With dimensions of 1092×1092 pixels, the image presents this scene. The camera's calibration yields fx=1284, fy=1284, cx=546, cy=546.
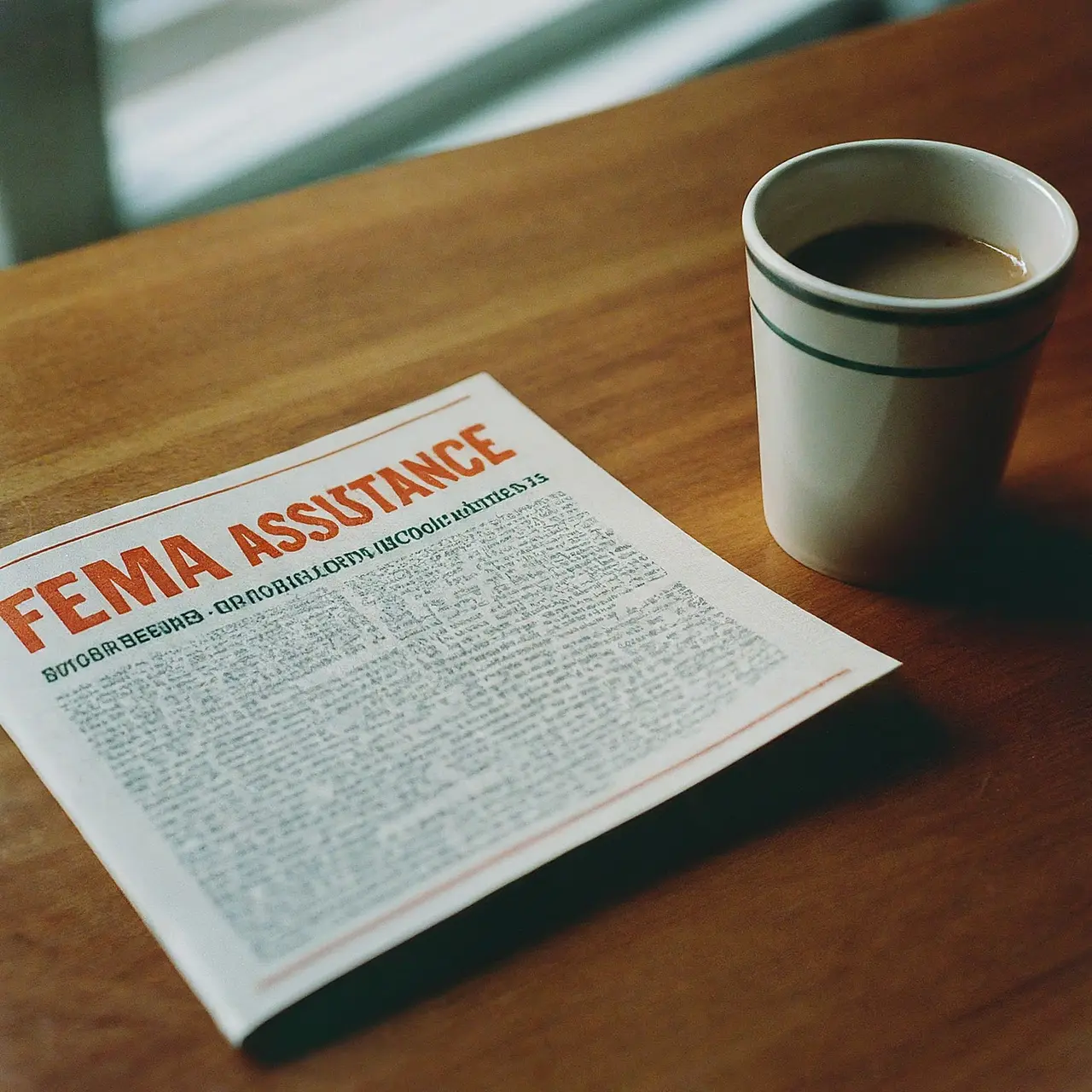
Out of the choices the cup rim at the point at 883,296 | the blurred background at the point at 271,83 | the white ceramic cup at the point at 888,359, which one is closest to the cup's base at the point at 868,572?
the white ceramic cup at the point at 888,359

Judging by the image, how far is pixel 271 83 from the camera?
1.42m

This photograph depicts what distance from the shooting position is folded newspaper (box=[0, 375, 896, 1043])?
383mm

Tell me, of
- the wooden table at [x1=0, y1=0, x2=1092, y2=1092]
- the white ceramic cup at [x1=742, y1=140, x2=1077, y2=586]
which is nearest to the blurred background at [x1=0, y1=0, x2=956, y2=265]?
the wooden table at [x1=0, y1=0, x2=1092, y2=1092]

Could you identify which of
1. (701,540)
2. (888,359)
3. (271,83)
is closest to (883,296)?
(888,359)

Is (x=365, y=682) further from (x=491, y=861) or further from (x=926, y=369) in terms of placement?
(x=926, y=369)

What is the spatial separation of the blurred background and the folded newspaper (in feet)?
2.49

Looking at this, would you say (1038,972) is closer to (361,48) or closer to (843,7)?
(361,48)

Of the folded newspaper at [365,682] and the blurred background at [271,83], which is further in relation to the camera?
the blurred background at [271,83]

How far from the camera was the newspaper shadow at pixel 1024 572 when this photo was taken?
0.49m

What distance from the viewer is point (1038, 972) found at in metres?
0.37

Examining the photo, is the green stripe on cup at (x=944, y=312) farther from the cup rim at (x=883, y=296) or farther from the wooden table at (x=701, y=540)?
the wooden table at (x=701, y=540)

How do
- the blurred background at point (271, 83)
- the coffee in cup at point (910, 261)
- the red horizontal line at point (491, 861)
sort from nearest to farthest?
the red horizontal line at point (491, 861) → the coffee in cup at point (910, 261) → the blurred background at point (271, 83)

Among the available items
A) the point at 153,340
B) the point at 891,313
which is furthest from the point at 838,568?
the point at 153,340

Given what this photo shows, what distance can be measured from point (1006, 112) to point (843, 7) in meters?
1.30
